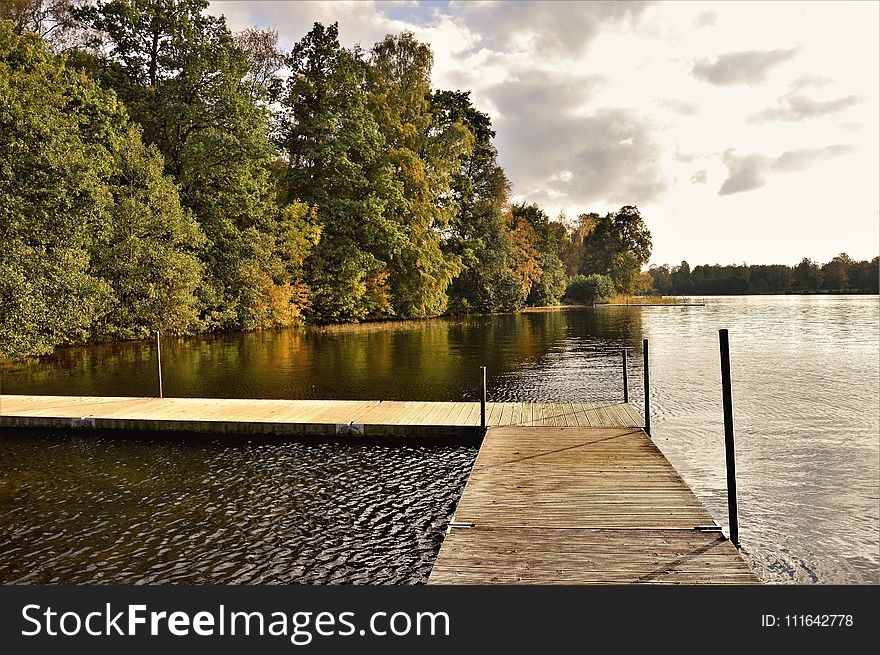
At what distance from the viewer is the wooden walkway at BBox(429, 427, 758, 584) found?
15.9 feet

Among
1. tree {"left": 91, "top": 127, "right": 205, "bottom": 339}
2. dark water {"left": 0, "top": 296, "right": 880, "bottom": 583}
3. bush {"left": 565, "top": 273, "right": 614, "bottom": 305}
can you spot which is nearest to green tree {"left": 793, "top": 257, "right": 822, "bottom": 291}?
bush {"left": 565, "top": 273, "right": 614, "bottom": 305}

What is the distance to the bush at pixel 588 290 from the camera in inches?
3280

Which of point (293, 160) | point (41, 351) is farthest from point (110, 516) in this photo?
point (293, 160)

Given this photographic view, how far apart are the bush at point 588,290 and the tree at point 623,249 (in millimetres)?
8653

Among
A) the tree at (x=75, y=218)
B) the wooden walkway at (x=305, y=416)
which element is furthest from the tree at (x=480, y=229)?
the wooden walkway at (x=305, y=416)

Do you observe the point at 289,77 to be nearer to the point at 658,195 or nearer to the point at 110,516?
the point at 658,195

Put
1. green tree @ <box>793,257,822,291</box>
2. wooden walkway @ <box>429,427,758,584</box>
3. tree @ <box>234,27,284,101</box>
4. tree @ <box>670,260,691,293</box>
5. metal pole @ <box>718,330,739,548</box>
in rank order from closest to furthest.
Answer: wooden walkway @ <box>429,427,758,584</box> < metal pole @ <box>718,330,739,548</box> < tree @ <box>234,27,284,101</box> < green tree @ <box>793,257,822,291</box> < tree @ <box>670,260,691,293</box>

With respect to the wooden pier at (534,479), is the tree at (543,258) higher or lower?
higher

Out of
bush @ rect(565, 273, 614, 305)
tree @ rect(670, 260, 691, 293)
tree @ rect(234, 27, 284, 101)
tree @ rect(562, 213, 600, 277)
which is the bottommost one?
bush @ rect(565, 273, 614, 305)

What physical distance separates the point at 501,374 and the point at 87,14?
28.6 meters

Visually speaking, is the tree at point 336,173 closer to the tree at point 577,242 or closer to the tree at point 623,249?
the tree at point 623,249

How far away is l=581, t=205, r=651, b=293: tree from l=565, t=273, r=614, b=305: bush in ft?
28.4

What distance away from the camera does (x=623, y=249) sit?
94188mm

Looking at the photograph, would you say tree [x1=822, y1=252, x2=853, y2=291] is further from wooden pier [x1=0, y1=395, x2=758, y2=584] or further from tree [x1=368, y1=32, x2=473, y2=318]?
wooden pier [x1=0, y1=395, x2=758, y2=584]
